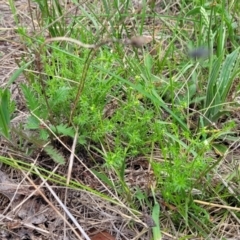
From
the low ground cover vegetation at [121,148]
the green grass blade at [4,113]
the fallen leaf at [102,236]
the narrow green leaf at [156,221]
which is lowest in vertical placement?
the fallen leaf at [102,236]

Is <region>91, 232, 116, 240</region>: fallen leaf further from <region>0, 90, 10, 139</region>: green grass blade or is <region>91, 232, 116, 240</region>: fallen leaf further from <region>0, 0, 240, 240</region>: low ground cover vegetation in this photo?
<region>0, 90, 10, 139</region>: green grass blade

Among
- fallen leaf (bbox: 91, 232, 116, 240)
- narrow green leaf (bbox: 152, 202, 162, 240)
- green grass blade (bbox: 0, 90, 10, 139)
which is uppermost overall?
green grass blade (bbox: 0, 90, 10, 139)

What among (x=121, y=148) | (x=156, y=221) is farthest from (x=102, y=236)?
(x=121, y=148)

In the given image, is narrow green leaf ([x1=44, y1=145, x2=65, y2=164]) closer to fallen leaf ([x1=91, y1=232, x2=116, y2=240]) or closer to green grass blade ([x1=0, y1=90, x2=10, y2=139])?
green grass blade ([x1=0, y1=90, x2=10, y2=139])

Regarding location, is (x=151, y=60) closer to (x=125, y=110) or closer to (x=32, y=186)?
(x=125, y=110)

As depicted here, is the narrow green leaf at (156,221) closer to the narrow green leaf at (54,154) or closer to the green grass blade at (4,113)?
the narrow green leaf at (54,154)

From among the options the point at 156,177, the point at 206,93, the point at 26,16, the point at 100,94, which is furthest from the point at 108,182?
the point at 26,16

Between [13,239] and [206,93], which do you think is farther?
[206,93]

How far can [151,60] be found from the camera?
1888 millimetres

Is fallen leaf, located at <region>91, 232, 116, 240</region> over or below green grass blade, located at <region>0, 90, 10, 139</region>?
below

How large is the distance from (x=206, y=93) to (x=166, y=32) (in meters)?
0.45

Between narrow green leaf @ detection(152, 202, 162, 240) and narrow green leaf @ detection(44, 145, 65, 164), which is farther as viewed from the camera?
narrow green leaf @ detection(44, 145, 65, 164)

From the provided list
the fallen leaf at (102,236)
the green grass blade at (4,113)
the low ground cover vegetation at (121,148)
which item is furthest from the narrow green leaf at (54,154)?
the fallen leaf at (102,236)

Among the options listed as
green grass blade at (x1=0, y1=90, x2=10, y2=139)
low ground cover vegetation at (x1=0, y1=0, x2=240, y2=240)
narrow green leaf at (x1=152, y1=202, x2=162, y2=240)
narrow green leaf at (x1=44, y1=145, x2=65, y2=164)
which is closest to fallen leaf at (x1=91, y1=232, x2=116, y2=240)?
low ground cover vegetation at (x1=0, y1=0, x2=240, y2=240)
